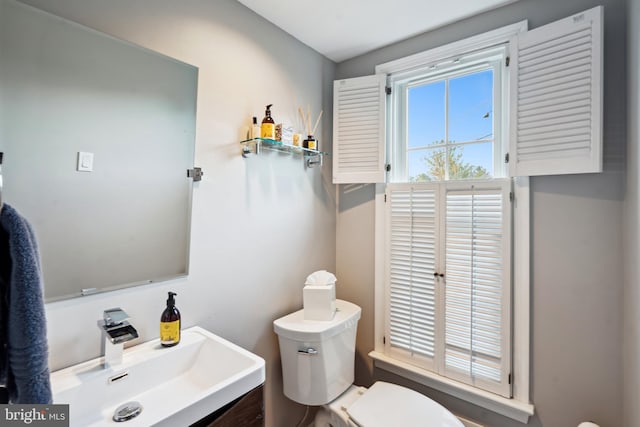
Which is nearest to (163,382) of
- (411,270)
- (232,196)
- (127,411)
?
(127,411)

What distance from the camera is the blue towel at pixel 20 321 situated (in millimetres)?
565

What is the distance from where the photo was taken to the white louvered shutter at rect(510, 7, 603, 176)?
4.15 ft

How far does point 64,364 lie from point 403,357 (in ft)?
5.36

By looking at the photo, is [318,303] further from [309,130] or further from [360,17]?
[360,17]

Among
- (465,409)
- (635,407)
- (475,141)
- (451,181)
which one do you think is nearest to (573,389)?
(635,407)

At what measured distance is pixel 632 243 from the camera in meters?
1.15

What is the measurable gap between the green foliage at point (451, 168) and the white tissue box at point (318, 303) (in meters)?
0.89

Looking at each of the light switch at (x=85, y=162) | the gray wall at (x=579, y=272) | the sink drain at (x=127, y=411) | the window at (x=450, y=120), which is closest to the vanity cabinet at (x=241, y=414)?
the sink drain at (x=127, y=411)

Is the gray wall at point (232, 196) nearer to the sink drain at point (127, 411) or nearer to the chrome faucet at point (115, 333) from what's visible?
the chrome faucet at point (115, 333)

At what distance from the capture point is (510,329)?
4.87 ft

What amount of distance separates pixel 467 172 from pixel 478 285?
0.62m

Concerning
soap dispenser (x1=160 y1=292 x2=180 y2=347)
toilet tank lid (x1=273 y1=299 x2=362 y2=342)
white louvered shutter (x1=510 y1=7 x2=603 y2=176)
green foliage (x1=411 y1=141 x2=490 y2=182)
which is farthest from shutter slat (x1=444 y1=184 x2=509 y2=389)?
soap dispenser (x1=160 y1=292 x2=180 y2=347)

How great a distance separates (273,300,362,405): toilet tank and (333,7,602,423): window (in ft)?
1.40

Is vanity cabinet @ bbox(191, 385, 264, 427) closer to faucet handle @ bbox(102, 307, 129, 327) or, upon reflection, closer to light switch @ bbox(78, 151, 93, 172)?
faucet handle @ bbox(102, 307, 129, 327)
